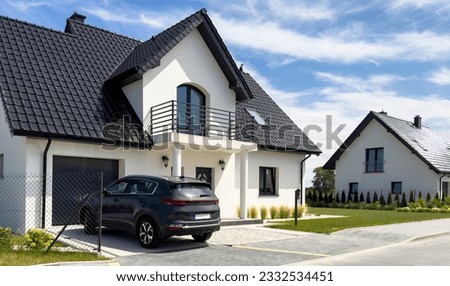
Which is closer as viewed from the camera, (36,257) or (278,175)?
(36,257)

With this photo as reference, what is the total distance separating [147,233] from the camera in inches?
407

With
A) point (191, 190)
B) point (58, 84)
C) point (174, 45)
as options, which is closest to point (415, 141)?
point (174, 45)

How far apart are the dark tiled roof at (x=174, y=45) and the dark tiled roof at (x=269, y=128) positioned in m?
1.44

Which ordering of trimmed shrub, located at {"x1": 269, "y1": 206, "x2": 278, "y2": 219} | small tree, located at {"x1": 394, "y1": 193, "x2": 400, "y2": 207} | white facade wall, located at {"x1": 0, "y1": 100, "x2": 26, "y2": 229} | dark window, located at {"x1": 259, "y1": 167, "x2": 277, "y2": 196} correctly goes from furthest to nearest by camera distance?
small tree, located at {"x1": 394, "y1": 193, "x2": 400, "y2": 207}
dark window, located at {"x1": 259, "y1": 167, "x2": 277, "y2": 196}
trimmed shrub, located at {"x1": 269, "y1": 206, "x2": 278, "y2": 219}
white facade wall, located at {"x1": 0, "y1": 100, "x2": 26, "y2": 229}

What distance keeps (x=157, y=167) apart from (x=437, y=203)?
68.7ft

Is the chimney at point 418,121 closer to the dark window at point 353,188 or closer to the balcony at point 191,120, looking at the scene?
the dark window at point 353,188

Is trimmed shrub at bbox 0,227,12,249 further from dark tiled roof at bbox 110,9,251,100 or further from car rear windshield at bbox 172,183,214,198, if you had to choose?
dark tiled roof at bbox 110,9,251,100

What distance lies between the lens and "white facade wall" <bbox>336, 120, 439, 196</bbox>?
32.5 meters

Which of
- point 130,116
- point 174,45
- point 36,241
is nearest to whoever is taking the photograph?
point 36,241

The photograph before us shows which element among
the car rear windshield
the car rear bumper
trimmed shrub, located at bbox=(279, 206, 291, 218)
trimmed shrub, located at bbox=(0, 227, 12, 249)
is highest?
the car rear windshield

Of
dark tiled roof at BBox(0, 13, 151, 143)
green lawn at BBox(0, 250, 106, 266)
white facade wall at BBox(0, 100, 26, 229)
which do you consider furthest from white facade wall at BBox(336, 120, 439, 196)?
green lawn at BBox(0, 250, 106, 266)

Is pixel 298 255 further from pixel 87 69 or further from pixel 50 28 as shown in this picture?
pixel 50 28

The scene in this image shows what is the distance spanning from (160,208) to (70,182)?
495 centimetres

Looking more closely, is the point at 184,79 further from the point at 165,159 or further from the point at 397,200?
the point at 397,200
